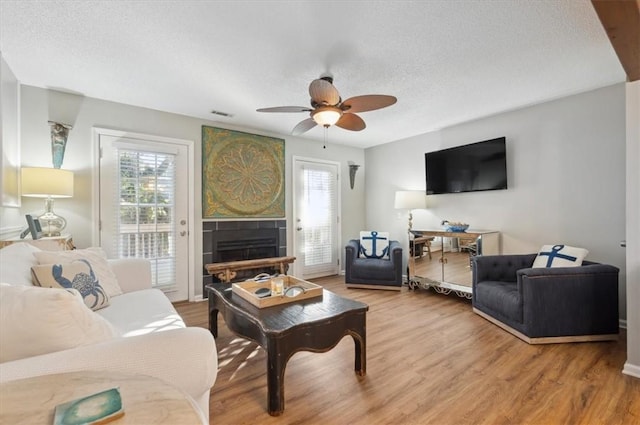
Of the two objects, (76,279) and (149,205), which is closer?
(76,279)

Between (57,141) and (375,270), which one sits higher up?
(57,141)

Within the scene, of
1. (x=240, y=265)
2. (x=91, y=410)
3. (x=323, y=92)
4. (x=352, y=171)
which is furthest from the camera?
(x=352, y=171)

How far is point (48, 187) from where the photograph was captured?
2.55m

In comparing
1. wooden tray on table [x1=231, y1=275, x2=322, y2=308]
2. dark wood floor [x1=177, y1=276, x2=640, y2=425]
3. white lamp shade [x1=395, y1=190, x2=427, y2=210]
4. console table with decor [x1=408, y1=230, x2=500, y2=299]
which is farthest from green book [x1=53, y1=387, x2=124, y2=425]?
white lamp shade [x1=395, y1=190, x2=427, y2=210]

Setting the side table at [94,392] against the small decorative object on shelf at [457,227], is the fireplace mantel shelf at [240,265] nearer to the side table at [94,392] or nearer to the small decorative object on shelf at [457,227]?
the small decorative object on shelf at [457,227]

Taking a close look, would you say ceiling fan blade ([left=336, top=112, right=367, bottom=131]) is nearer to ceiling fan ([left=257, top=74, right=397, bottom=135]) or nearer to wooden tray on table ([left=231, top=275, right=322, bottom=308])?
ceiling fan ([left=257, top=74, right=397, bottom=135])

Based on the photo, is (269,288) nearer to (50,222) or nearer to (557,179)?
(50,222)

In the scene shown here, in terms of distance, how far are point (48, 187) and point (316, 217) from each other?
10.9ft

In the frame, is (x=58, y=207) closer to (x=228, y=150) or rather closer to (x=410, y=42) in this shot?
(x=228, y=150)

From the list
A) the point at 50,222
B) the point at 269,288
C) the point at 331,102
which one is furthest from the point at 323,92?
the point at 50,222

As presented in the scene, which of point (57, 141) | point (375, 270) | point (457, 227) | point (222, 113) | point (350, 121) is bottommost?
point (375, 270)

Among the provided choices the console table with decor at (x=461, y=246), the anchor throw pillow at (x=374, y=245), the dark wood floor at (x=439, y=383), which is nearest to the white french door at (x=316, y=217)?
the anchor throw pillow at (x=374, y=245)

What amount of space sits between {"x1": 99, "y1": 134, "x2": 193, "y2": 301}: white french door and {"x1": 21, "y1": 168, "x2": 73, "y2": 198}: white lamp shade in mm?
599

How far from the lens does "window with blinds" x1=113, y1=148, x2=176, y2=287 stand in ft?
11.0
